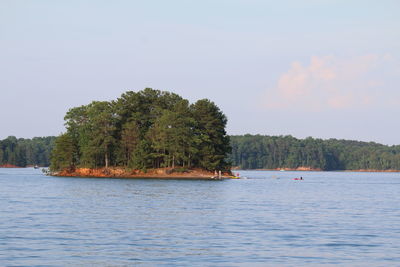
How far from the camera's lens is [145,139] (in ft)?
494

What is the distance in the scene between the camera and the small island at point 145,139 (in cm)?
14325

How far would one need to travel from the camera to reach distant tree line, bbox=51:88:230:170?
14288 centimetres

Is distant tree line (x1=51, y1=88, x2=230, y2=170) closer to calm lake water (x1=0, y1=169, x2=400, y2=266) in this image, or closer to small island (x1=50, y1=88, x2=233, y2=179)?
small island (x1=50, y1=88, x2=233, y2=179)

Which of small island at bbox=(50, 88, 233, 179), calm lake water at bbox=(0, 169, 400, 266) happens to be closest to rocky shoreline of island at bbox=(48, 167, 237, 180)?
small island at bbox=(50, 88, 233, 179)

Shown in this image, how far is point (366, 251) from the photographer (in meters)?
34.3

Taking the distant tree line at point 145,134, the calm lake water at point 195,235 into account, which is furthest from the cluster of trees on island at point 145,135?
the calm lake water at point 195,235

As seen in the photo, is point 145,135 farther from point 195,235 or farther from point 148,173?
point 195,235

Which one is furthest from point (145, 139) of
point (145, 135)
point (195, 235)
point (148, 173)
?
point (195, 235)

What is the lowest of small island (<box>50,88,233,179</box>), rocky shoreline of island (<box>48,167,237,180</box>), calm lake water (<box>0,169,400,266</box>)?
calm lake water (<box>0,169,400,266</box>)

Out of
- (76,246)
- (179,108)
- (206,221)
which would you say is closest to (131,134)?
(179,108)

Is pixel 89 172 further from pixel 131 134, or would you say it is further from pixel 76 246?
pixel 76 246

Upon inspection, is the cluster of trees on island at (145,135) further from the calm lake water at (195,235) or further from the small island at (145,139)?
the calm lake water at (195,235)

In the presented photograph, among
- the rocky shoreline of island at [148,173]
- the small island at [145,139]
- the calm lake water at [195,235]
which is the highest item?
the small island at [145,139]

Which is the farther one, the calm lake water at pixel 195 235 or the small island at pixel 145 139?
the small island at pixel 145 139
